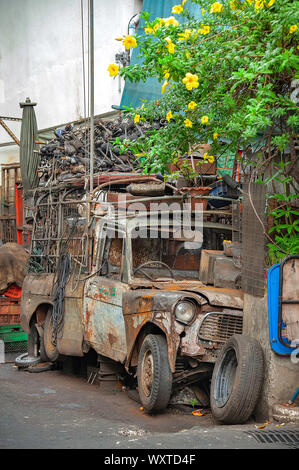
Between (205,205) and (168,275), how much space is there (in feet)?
3.59

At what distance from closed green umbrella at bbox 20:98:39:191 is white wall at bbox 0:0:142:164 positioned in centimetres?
373

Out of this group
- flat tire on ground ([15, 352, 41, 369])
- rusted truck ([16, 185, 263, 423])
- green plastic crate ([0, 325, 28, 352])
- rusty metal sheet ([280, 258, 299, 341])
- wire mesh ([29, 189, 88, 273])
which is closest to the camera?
rusty metal sheet ([280, 258, 299, 341])

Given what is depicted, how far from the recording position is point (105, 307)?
7816mm

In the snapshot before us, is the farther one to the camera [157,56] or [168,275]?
[168,275]

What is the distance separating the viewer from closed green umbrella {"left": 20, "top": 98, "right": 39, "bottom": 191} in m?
17.3

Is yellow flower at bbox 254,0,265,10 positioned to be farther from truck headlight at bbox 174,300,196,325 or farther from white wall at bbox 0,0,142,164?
white wall at bbox 0,0,142,164

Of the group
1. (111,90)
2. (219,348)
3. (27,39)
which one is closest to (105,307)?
(219,348)

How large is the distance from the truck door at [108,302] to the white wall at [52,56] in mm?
13745

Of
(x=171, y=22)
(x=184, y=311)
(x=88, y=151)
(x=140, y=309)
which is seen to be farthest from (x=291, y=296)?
(x=88, y=151)

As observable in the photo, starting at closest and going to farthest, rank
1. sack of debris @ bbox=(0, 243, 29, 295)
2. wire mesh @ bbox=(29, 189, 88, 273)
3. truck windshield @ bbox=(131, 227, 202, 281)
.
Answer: truck windshield @ bbox=(131, 227, 202, 281) → wire mesh @ bbox=(29, 189, 88, 273) → sack of debris @ bbox=(0, 243, 29, 295)

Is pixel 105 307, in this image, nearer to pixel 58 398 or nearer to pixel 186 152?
pixel 58 398

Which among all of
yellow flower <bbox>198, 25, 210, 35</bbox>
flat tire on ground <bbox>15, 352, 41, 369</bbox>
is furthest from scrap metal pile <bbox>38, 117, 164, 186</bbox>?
yellow flower <bbox>198, 25, 210, 35</bbox>

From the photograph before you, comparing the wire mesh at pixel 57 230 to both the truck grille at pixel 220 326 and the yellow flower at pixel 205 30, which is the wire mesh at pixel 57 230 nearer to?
the truck grille at pixel 220 326

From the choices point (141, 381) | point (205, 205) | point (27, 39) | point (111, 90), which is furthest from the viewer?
point (27, 39)
